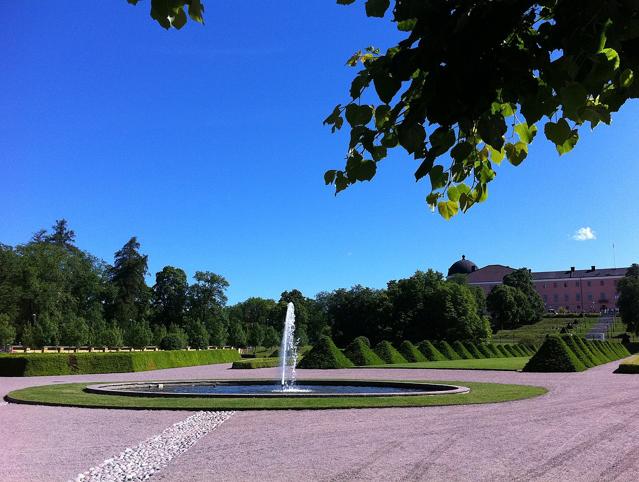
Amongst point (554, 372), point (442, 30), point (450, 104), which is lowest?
point (554, 372)

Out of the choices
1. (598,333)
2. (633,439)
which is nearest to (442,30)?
(633,439)

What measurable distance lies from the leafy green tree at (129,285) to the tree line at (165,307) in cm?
14

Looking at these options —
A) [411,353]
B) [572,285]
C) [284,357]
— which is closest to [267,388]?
[284,357]

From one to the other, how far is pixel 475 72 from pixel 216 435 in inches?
378

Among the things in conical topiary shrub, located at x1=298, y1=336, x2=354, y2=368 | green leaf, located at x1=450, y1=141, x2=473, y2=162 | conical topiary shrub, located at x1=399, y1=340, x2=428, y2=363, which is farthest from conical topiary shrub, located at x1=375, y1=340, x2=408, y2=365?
green leaf, located at x1=450, y1=141, x2=473, y2=162

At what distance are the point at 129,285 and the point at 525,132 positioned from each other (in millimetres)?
82596

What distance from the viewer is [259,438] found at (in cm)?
999

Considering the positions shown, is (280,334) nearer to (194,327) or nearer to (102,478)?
(194,327)

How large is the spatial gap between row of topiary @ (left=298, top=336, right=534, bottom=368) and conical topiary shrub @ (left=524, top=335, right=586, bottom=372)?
10975mm

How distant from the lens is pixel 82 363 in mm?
32125

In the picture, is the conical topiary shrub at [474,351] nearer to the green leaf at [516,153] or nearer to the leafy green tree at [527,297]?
the green leaf at [516,153]

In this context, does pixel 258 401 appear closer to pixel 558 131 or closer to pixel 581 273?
pixel 558 131

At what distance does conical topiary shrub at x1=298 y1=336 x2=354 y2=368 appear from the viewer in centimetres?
3372

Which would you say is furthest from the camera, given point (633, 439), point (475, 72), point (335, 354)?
point (335, 354)
